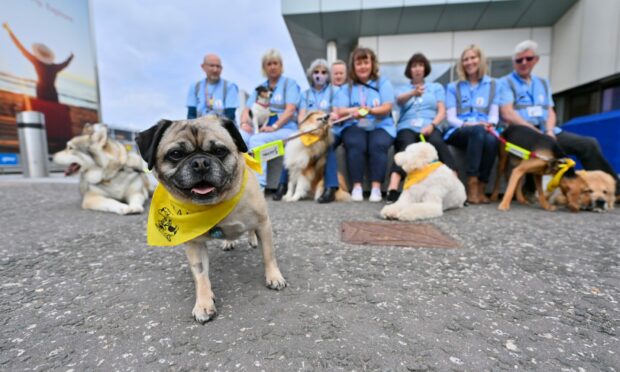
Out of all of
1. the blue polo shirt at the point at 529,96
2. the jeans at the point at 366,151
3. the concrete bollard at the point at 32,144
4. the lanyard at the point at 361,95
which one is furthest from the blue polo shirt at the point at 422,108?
the concrete bollard at the point at 32,144

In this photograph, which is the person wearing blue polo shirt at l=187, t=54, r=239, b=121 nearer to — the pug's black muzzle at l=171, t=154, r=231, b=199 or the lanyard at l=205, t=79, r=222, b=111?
the lanyard at l=205, t=79, r=222, b=111

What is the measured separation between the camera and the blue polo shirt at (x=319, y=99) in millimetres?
5258

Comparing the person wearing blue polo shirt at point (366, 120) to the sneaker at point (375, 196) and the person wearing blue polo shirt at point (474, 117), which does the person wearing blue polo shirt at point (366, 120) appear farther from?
the person wearing blue polo shirt at point (474, 117)

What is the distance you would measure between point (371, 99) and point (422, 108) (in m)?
0.87

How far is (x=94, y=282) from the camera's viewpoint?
1835 millimetres

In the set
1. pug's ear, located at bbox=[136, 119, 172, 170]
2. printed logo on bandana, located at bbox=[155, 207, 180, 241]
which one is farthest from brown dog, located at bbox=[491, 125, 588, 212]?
pug's ear, located at bbox=[136, 119, 172, 170]

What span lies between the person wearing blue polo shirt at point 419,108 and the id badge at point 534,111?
4.12 feet

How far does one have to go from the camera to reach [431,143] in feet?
15.0

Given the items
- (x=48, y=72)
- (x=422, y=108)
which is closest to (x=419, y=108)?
(x=422, y=108)

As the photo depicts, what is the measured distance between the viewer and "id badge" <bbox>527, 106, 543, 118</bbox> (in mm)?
4609

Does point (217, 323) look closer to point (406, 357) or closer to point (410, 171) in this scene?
point (406, 357)

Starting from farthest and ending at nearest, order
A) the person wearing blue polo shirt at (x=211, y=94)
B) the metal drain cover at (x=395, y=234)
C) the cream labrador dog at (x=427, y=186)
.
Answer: the person wearing blue polo shirt at (x=211, y=94) < the cream labrador dog at (x=427, y=186) < the metal drain cover at (x=395, y=234)

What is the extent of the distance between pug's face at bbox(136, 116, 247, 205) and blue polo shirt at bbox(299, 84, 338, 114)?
3.86 metres

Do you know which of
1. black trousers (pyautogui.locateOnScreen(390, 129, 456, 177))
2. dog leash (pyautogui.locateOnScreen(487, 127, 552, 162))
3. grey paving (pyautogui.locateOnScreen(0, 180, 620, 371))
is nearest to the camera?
grey paving (pyautogui.locateOnScreen(0, 180, 620, 371))
